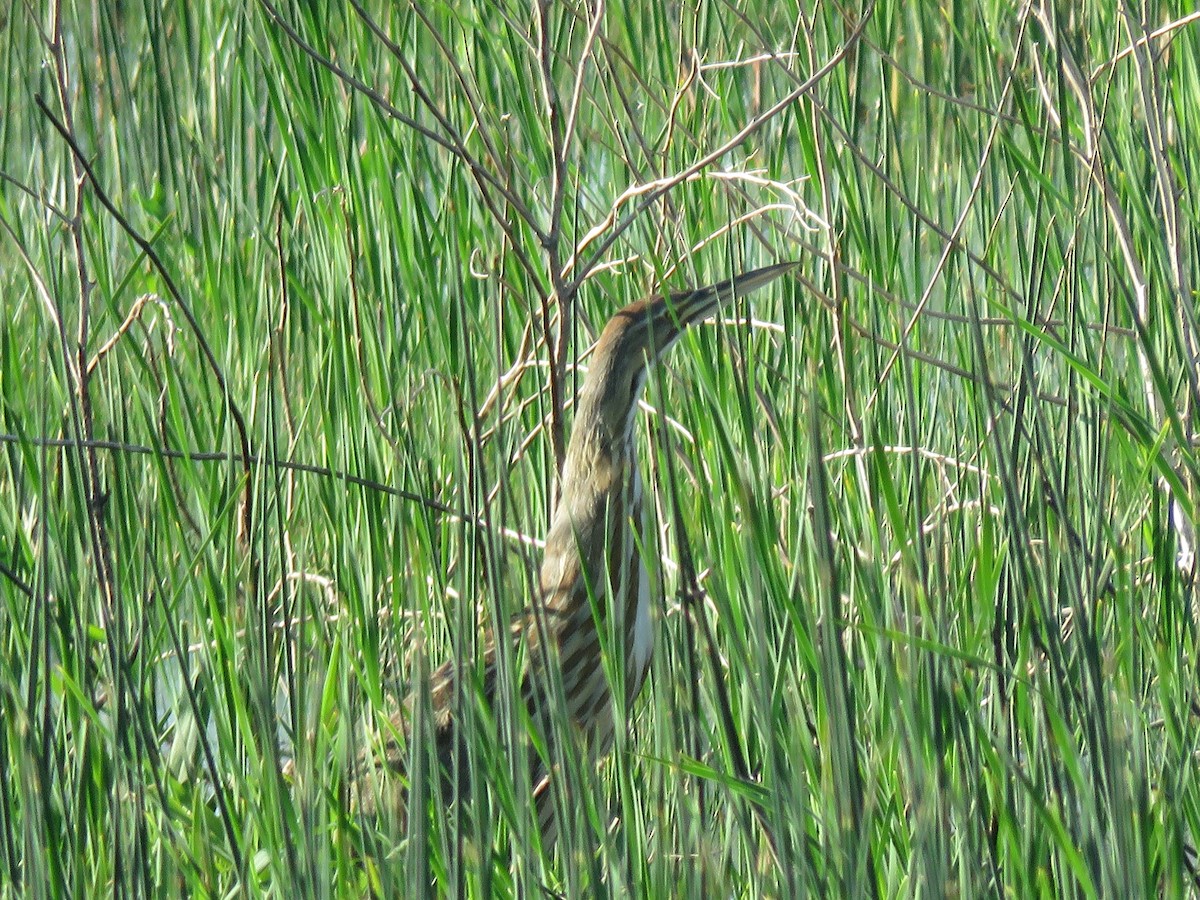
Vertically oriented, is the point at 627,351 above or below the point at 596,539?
above

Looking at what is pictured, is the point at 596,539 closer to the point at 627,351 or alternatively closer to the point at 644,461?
the point at 644,461

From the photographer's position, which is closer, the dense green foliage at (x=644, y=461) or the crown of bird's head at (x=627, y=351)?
the dense green foliage at (x=644, y=461)

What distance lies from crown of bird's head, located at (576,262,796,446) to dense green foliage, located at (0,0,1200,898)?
48 millimetres

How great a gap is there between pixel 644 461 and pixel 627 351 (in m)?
0.14

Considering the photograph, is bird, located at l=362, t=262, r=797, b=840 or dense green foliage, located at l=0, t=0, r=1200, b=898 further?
bird, located at l=362, t=262, r=797, b=840

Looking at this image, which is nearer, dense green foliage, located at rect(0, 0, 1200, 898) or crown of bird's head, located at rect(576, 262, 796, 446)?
dense green foliage, located at rect(0, 0, 1200, 898)

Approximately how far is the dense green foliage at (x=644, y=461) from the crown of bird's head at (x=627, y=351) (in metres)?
0.05

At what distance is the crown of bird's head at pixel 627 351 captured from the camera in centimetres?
182

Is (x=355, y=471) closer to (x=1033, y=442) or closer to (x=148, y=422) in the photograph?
(x=148, y=422)

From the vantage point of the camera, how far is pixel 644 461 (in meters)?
1.90

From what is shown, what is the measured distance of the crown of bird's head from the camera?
5.96ft

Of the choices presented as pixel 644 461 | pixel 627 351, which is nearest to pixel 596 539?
pixel 644 461

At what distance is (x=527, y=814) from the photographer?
110 cm

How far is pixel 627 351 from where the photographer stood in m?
1.84
